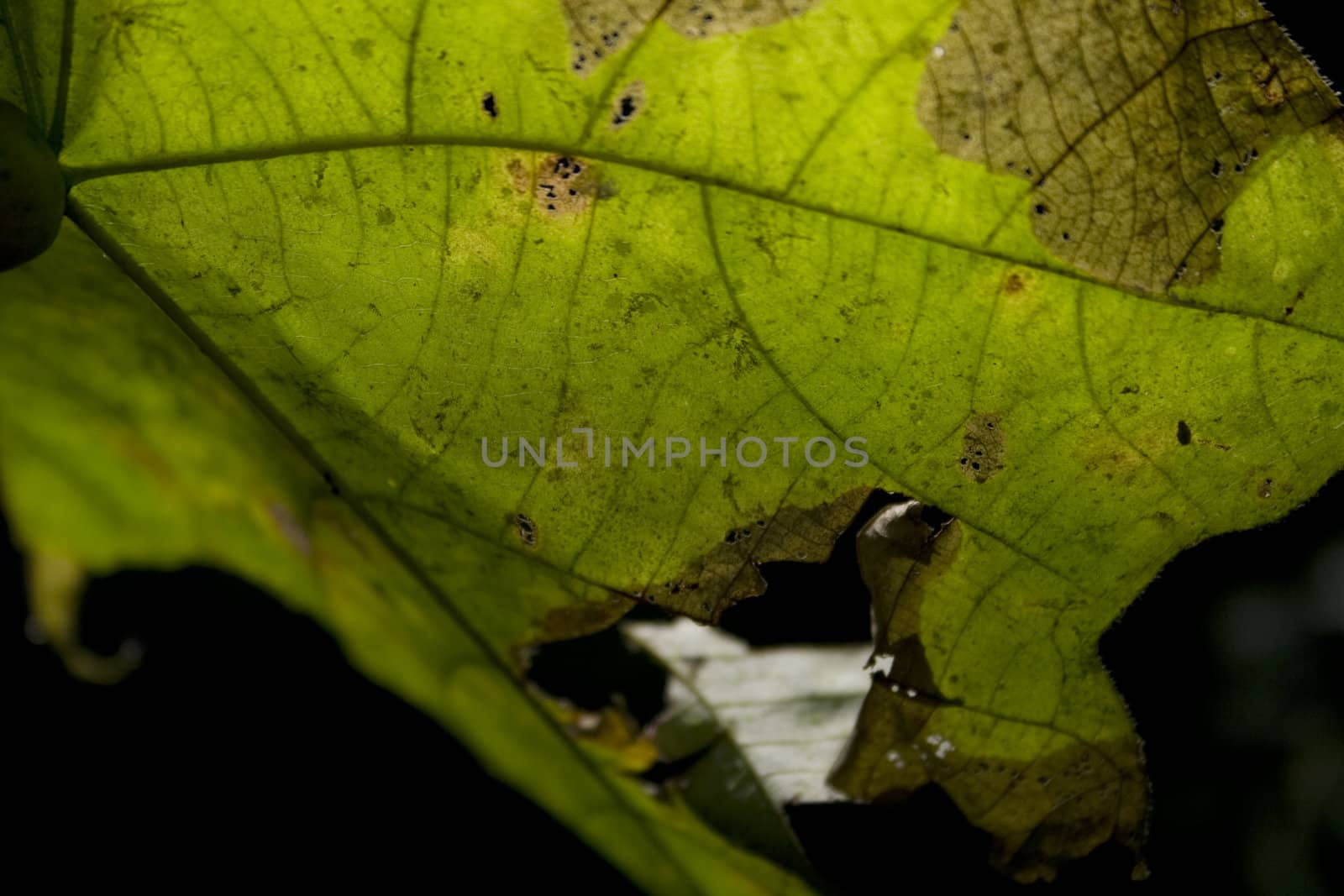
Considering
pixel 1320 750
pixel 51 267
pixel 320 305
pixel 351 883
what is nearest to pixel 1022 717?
pixel 320 305

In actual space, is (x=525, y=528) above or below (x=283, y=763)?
above

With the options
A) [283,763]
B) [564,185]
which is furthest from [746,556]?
[283,763]

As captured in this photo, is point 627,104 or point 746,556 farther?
point 746,556

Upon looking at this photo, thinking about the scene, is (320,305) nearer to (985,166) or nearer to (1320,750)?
(985,166)

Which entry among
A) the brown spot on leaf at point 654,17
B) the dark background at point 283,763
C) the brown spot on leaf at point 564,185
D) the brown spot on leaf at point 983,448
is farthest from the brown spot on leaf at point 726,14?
the dark background at point 283,763

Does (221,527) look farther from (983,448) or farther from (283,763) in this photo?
(283,763)

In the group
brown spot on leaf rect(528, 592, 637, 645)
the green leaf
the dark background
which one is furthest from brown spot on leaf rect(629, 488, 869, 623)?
the dark background
